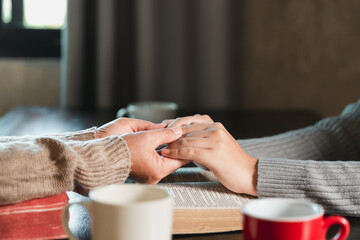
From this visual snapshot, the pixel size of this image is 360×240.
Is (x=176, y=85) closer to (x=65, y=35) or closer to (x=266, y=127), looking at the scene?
(x=65, y=35)

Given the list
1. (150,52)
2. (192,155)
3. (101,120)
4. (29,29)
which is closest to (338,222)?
(192,155)

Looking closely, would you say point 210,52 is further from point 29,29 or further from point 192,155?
point 192,155

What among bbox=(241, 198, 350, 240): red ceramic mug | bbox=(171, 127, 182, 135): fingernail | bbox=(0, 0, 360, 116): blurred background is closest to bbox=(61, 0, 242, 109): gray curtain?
bbox=(0, 0, 360, 116): blurred background

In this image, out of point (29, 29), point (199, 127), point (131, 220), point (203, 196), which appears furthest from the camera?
point (29, 29)

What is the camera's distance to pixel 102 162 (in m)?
0.66

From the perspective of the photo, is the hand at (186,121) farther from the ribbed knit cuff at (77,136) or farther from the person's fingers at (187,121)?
the ribbed knit cuff at (77,136)

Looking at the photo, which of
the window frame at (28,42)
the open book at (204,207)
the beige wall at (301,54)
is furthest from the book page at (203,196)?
the window frame at (28,42)

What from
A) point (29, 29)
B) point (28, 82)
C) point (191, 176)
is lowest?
point (28, 82)

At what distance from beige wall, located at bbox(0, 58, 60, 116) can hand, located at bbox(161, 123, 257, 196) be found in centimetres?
161

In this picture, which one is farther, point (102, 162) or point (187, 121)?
point (187, 121)

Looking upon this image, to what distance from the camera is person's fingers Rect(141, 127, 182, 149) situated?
747 millimetres

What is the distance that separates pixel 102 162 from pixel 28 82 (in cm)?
173

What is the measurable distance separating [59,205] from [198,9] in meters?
1.57

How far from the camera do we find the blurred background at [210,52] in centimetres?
202
